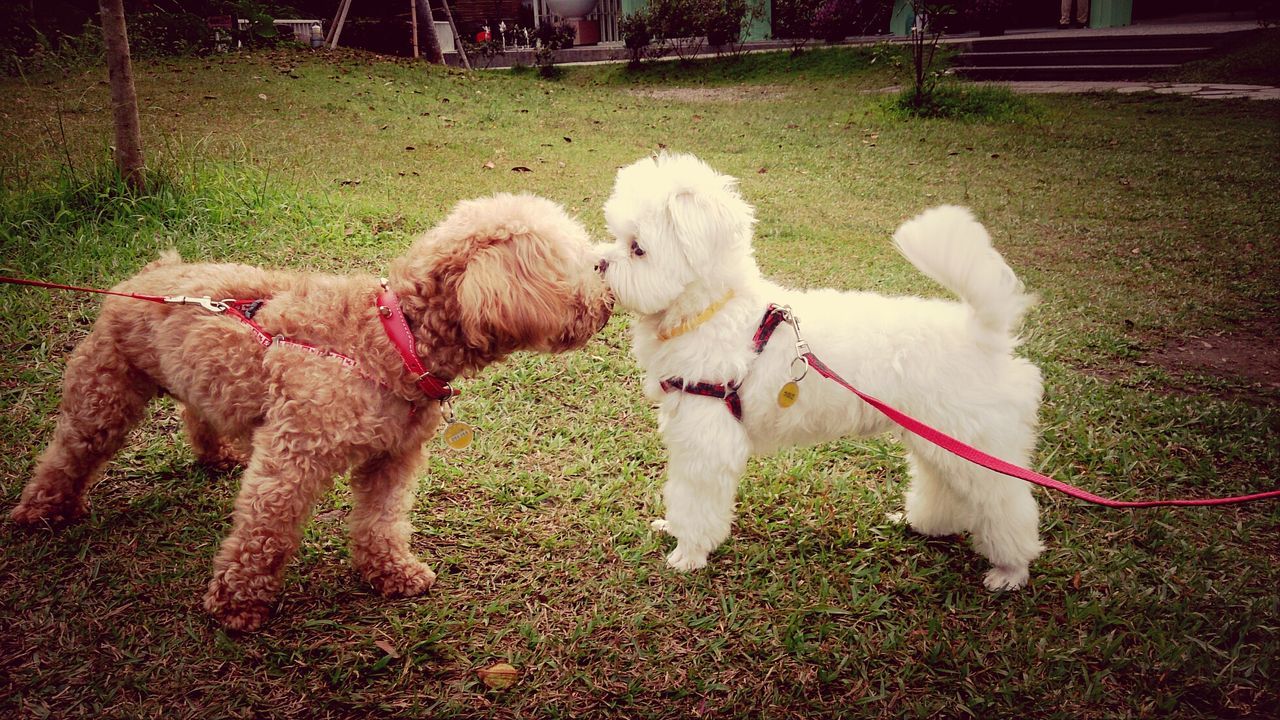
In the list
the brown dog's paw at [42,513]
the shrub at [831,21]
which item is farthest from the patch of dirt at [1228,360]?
the shrub at [831,21]

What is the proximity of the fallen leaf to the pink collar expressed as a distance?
104cm

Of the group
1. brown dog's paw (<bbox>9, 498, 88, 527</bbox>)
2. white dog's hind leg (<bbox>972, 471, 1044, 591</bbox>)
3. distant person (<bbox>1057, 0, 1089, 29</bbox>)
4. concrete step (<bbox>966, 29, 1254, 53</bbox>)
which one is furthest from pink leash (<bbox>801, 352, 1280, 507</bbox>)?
distant person (<bbox>1057, 0, 1089, 29</bbox>)

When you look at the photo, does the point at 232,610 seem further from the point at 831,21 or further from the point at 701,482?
the point at 831,21

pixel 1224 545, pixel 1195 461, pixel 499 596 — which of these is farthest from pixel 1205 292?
pixel 499 596

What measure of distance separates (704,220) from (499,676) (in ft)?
6.12

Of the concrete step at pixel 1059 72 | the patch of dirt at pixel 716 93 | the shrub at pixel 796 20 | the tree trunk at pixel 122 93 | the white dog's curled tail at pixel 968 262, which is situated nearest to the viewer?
the white dog's curled tail at pixel 968 262

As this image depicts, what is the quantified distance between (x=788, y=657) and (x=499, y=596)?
1.19 m

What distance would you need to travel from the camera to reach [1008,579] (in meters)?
2.91

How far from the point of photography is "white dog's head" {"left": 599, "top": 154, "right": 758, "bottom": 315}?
2.73 metres

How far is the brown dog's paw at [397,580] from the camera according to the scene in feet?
9.46

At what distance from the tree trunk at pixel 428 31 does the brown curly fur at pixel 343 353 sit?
16.1 metres

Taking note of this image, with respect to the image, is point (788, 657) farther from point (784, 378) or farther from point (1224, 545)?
point (1224, 545)

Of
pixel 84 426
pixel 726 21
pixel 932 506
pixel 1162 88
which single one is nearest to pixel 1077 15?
pixel 1162 88

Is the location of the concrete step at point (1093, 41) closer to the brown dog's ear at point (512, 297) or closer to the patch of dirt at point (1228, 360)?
the patch of dirt at point (1228, 360)
